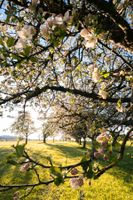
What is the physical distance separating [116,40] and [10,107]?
9.64 metres

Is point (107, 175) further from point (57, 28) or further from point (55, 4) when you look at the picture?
point (57, 28)

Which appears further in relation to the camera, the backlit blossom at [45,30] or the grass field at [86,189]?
the grass field at [86,189]

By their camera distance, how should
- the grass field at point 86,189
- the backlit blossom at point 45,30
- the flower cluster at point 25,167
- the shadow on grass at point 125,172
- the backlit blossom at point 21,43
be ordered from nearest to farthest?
the backlit blossom at point 21,43
the backlit blossom at point 45,30
the flower cluster at point 25,167
the grass field at point 86,189
the shadow on grass at point 125,172

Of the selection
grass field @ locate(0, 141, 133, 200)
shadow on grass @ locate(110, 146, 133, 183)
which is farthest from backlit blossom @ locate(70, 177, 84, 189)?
shadow on grass @ locate(110, 146, 133, 183)

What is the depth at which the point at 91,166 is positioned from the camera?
6.81 feet

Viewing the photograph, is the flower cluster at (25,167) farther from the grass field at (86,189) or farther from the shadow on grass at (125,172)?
the shadow on grass at (125,172)

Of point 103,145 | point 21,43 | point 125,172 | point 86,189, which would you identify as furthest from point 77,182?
point 125,172

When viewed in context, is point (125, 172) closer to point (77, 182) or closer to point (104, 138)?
point (104, 138)

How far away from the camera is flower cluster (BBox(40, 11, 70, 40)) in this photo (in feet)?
7.08

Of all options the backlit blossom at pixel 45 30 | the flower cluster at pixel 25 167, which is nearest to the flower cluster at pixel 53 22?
the backlit blossom at pixel 45 30

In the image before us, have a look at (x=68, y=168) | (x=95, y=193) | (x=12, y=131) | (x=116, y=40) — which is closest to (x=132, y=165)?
(x=95, y=193)

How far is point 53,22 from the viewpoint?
220cm

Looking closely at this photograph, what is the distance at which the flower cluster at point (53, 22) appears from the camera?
7.08 ft

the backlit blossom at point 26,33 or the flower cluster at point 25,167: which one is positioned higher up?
the backlit blossom at point 26,33
